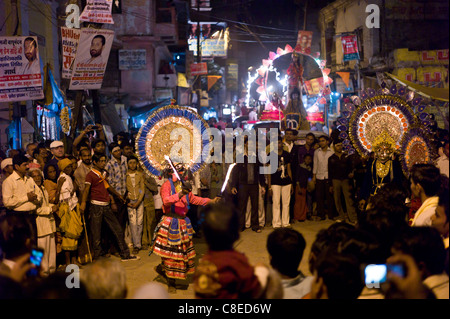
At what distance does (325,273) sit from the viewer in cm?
292

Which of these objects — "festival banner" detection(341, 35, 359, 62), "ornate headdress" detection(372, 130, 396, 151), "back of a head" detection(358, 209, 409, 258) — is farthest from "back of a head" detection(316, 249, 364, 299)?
"festival banner" detection(341, 35, 359, 62)

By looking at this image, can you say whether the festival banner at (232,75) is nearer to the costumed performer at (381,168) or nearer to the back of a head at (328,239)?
the costumed performer at (381,168)

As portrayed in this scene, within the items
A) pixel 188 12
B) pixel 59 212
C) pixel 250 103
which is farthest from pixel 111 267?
pixel 250 103

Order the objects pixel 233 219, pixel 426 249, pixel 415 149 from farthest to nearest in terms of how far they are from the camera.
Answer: pixel 415 149 < pixel 233 219 < pixel 426 249

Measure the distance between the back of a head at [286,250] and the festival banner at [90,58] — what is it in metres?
8.40

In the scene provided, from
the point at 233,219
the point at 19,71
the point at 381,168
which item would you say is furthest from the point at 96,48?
the point at 233,219

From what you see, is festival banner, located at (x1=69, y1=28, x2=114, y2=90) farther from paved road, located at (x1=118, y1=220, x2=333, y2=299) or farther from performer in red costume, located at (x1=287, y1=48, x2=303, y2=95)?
performer in red costume, located at (x1=287, y1=48, x2=303, y2=95)

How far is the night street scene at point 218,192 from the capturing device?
3.13 m

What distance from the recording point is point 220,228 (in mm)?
3277

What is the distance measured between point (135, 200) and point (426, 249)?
601 centimetres

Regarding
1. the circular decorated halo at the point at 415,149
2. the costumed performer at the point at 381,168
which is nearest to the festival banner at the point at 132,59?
the costumed performer at the point at 381,168

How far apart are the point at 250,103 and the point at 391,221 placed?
128 ft

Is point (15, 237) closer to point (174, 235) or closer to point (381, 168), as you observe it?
point (174, 235)

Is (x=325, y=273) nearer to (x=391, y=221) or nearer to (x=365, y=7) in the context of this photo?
(x=391, y=221)
